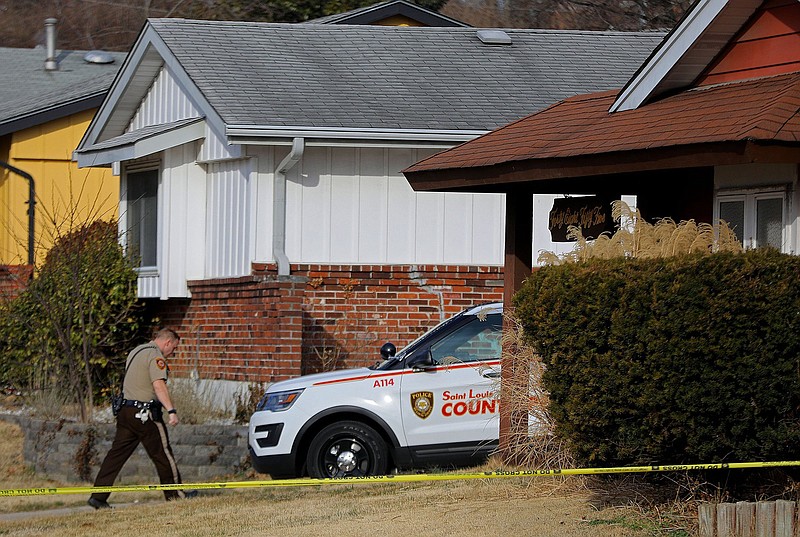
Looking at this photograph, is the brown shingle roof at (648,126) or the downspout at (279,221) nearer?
the brown shingle roof at (648,126)

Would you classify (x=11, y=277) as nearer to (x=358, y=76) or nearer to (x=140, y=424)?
(x=358, y=76)

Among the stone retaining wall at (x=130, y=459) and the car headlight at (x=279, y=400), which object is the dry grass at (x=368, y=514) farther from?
the stone retaining wall at (x=130, y=459)

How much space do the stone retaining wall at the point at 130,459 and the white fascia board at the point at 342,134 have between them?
10.9ft

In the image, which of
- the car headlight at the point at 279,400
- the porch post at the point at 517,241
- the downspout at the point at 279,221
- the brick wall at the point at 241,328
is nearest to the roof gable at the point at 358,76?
the downspout at the point at 279,221

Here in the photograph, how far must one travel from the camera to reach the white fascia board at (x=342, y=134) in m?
14.8

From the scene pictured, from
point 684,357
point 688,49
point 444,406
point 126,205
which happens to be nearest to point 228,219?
point 126,205

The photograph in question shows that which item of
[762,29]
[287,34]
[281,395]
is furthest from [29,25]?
[762,29]

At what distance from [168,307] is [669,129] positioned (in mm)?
10482

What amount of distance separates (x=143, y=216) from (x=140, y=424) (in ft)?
23.1

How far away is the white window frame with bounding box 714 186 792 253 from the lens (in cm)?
958

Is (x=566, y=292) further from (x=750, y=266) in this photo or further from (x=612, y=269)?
(x=750, y=266)

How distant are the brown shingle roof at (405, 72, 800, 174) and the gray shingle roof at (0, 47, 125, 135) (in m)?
14.0

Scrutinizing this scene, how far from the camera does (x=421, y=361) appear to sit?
12.3 m

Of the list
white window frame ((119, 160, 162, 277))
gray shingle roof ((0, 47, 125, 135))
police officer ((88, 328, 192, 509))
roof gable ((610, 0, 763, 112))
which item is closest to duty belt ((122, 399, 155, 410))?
police officer ((88, 328, 192, 509))
